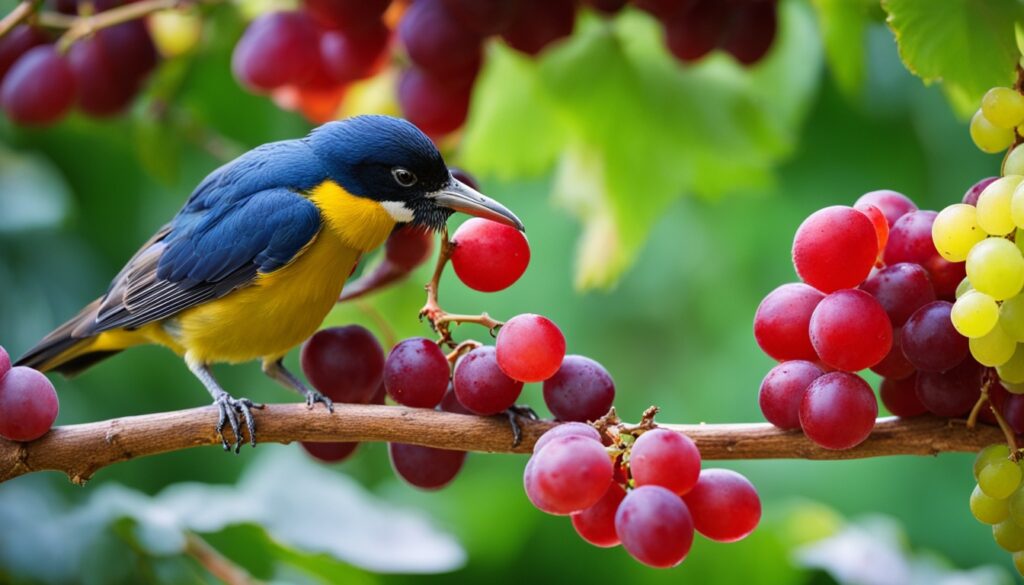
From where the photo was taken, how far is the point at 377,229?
158 centimetres

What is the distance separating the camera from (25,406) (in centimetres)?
101

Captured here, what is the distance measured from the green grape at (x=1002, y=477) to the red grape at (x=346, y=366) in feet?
1.90

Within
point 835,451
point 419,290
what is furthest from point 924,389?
point 419,290

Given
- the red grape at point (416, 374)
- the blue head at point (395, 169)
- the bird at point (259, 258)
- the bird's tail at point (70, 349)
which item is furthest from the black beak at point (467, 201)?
the bird's tail at point (70, 349)

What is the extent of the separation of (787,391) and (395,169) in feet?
2.32

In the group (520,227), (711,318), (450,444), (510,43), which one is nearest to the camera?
(450,444)

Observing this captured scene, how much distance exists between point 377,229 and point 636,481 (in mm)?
779

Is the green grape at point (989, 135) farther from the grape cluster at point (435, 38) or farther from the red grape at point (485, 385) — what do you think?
the grape cluster at point (435, 38)

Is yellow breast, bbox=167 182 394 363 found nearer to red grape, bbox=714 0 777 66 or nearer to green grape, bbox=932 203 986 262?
red grape, bbox=714 0 777 66

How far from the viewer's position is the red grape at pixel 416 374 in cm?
104

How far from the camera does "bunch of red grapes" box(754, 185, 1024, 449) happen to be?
A: 91 cm

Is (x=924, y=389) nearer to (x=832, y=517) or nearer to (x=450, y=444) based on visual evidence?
(x=450, y=444)

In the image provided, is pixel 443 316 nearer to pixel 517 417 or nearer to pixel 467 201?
pixel 517 417

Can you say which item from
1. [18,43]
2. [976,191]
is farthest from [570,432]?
[18,43]
